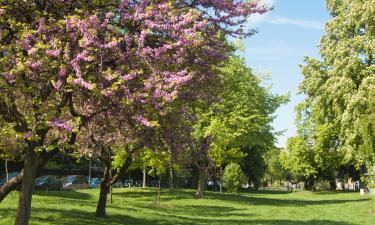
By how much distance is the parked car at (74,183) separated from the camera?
5379cm

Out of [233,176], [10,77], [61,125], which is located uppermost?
[10,77]

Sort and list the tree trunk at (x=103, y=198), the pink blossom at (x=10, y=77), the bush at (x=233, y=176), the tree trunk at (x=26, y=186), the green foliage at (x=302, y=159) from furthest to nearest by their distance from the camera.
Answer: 1. the green foliage at (x=302, y=159)
2. the bush at (x=233, y=176)
3. the tree trunk at (x=103, y=198)
4. the tree trunk at (x=26, y=186)
5. the pink blossom at (x=10, y=77)

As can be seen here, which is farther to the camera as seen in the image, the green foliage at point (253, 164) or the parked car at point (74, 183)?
the green foliage at point (253, 164)

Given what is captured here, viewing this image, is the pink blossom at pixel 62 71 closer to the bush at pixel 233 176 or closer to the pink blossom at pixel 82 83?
the pink blossom at pixel 82 83

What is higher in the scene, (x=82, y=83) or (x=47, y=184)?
(x=82, y=83)

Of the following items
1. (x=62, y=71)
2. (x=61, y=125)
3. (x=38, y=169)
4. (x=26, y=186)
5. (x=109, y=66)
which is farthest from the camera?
(x=38, y=169)

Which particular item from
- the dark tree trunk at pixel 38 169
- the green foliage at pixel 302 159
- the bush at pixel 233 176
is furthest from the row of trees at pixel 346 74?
the green foliage at pixel 302 159

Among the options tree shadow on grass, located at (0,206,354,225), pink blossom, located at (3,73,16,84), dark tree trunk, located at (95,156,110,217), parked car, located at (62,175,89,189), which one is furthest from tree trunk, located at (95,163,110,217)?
parked car, located at (62,175,89,189)

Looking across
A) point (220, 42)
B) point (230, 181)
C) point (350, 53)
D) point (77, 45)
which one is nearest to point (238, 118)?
point (350, 53)

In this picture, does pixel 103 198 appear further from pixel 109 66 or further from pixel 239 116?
pixel 239 116

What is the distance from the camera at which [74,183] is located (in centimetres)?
5650

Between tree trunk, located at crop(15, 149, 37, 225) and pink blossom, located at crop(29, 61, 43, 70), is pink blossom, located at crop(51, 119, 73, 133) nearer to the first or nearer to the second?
pink blossom, located at crop(29, 61, 43, 70)

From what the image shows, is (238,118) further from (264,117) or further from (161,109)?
(161,109)

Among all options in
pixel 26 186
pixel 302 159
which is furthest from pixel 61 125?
pixel 302 159
